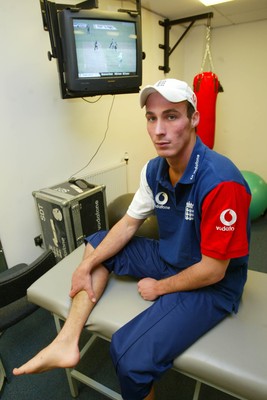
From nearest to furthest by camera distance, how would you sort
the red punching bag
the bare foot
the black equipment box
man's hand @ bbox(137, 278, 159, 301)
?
1. the bare foot
2. man's hand @ bbox(137, 278, 159, 301)
3. the black equipment box
4. the red punching bag

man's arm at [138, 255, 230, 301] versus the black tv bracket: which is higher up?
the black tv bracket

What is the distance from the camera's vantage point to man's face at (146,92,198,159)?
0.99 meters

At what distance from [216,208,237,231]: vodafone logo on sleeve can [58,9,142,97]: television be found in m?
1.32

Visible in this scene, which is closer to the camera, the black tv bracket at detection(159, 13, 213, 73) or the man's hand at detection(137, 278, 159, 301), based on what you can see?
the man's hand at detection(137, 278, 159, 301)

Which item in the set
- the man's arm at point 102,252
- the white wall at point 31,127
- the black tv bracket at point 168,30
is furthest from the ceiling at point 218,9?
the man's arm at point 102,252

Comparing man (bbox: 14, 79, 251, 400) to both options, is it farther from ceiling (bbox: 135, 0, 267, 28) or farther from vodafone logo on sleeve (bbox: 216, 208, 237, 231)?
ceiling (bbox: 135, 0, 267, 28)

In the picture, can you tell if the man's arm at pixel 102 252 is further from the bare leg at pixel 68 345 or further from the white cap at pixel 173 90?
the white cap at pixel 173 90

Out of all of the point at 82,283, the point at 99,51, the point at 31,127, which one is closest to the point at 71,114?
the point at 31,127

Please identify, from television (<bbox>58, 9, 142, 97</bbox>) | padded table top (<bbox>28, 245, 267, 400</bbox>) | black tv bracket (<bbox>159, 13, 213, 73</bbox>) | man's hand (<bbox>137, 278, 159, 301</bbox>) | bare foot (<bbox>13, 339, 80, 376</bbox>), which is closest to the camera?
padded table top (<bbox>28, 245, 267, 400</bbox>)

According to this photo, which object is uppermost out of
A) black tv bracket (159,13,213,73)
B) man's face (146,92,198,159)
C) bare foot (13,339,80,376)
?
black tv bracket (159,13,213,73)

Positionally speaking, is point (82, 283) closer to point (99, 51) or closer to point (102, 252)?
point (102, 252)

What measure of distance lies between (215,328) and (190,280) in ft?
0.61

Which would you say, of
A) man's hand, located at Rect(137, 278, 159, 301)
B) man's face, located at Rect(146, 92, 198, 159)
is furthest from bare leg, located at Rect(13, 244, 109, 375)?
man's face, located at Rect(146, 92, 198, 159)

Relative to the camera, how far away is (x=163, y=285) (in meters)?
1.08
